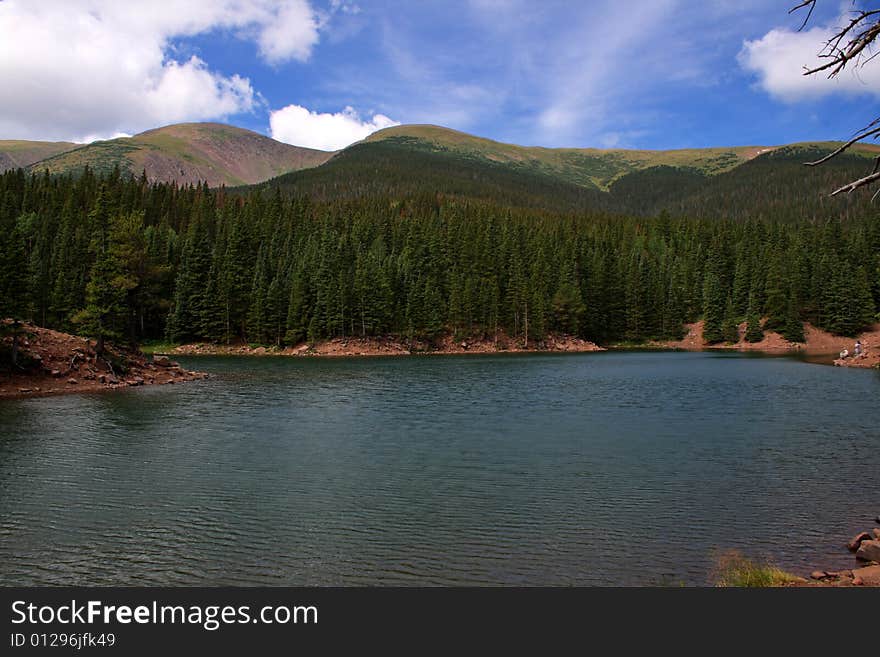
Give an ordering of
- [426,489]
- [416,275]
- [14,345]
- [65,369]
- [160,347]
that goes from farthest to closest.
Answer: [416,275]
[160,347]
[65,369]
[14,345]
[426,489]

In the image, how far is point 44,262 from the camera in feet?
363

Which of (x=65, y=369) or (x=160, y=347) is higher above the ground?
(x=65, y=369)

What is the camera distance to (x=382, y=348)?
111062mm

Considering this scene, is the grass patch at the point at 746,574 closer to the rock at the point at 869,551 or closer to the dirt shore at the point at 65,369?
the rock at the point at 869,551

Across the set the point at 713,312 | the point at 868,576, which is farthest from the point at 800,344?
the point at 868,576

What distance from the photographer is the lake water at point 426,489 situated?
13.7 metres

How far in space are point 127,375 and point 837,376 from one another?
6762 cm

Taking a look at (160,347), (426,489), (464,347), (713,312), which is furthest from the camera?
(713,312)

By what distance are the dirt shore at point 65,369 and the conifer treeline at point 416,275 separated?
94.6 ft

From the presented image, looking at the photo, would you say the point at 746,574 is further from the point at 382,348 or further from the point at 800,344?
the point at 800,344

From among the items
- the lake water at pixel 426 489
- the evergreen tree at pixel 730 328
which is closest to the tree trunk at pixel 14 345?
the lake water at pixel 426 489

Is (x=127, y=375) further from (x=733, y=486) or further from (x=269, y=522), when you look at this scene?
(x=733, y=486)

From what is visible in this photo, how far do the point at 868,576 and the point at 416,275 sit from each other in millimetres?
117161
